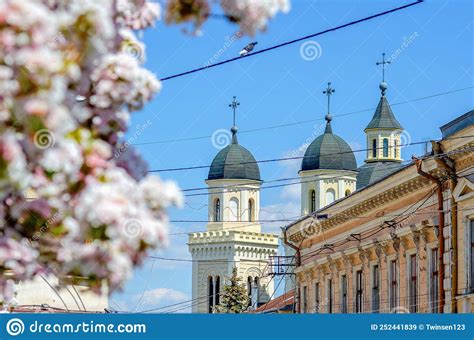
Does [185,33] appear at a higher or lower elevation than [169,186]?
higher

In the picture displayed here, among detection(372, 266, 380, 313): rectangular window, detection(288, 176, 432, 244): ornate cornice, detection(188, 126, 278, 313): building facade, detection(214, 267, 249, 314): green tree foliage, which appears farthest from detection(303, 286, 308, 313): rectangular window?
detection(188, 126, 278, 313): building facade

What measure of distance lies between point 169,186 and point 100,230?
12.5 inches

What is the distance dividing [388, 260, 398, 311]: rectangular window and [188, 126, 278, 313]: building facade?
86573mm

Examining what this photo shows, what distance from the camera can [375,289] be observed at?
1225 inches

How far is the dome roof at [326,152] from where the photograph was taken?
363 feet

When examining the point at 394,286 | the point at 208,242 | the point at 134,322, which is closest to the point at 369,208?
the point at 394,286

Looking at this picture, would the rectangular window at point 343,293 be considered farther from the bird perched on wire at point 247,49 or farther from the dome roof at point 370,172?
the dome roof at point 370,172

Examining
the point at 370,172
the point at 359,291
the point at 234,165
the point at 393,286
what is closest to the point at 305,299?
the point at 359,291

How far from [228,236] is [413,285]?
9268 centimetres

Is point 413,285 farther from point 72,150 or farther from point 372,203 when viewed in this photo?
point 72,150

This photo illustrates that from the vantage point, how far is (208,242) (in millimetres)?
122562

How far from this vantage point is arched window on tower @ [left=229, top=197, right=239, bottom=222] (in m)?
120

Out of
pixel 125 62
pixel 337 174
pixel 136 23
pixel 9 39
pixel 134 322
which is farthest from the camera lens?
pixel 337 174

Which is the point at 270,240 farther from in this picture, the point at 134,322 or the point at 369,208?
the point at 134,322
